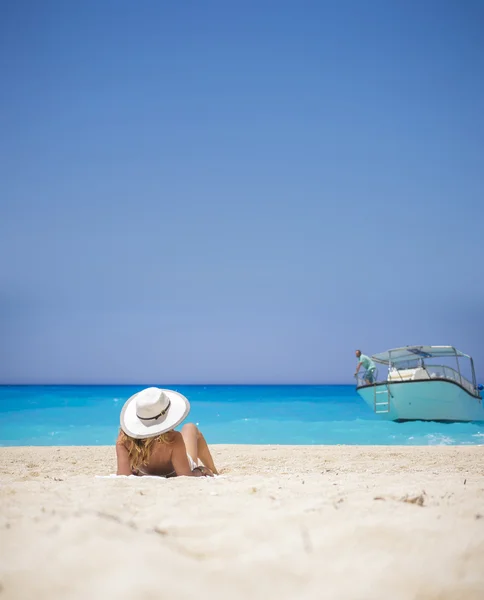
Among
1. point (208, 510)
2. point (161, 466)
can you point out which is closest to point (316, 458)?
point (161, 466)

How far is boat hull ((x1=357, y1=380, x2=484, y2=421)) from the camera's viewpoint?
58.0 ft

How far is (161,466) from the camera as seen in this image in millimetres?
4449

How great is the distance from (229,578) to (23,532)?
107 centimetres

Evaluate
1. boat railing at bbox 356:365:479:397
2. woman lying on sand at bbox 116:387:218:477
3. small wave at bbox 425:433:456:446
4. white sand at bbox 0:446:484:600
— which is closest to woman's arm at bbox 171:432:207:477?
woman lying on sand at bbox 116:387:218:477

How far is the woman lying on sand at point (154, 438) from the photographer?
13.7 feet

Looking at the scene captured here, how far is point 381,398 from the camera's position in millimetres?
18391

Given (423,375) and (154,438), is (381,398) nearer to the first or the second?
(423,375)

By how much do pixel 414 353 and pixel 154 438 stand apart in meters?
17.4

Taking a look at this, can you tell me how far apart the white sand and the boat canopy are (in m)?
16.6

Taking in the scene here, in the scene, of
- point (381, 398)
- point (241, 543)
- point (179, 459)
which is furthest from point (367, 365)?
point (241, 543)

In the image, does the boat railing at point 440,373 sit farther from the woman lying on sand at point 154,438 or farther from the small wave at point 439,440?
the woman lying on sand at point 154,438

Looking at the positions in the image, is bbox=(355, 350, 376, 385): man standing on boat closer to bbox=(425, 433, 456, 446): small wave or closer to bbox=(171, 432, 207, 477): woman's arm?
bbox=(425, 433, 456, 446): small wave

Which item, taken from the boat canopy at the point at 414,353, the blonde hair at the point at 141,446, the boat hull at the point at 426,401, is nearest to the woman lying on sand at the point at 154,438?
the blonde hair at the point at 141,446

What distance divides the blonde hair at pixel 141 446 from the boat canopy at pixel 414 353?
53.4ft
